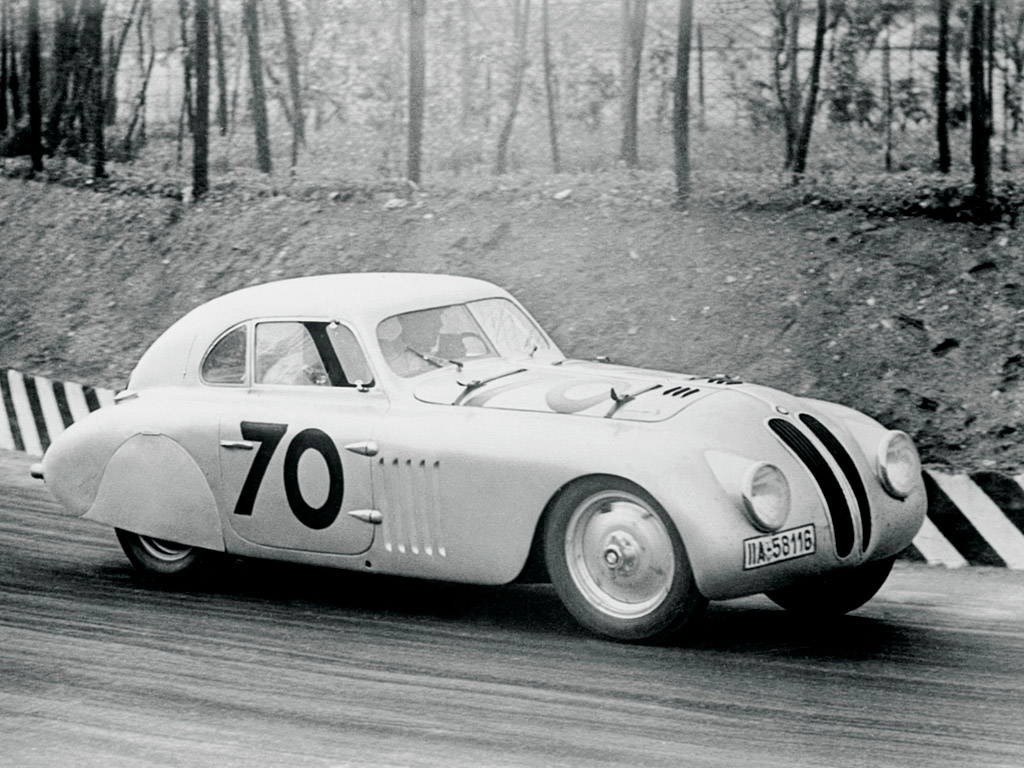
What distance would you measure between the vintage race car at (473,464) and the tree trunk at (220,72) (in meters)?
6.84

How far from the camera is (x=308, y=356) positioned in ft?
20.5

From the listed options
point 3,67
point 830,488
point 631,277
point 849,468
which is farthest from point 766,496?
point 3,67

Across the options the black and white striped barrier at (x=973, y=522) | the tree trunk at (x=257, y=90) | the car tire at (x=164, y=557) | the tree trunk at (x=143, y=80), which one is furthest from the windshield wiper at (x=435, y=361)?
the tree trunk at (x=143, y=80)

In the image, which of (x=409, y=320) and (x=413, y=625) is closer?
(x=413, y=625)

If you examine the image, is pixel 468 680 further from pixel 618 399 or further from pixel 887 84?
pixel 887 84

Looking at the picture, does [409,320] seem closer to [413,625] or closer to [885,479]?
[413,625]

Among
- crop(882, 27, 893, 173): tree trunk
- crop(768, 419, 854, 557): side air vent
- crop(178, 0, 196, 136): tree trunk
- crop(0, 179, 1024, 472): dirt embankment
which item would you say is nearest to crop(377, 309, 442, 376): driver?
crop(768, 419, 854, 557): side air vent

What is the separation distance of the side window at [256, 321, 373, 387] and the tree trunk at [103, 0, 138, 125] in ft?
27.6

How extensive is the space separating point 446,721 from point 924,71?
722cm

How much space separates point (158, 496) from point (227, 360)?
678 mm

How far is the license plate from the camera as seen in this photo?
16.4 ft

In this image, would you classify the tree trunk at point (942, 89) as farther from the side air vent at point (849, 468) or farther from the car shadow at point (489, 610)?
the side air vent at point (849, 468)

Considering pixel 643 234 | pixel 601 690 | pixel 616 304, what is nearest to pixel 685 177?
pixel 643 234

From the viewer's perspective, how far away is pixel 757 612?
5.96m
